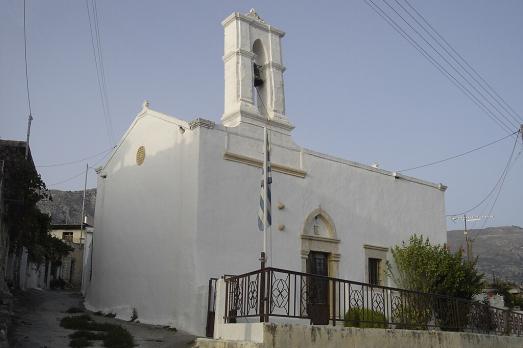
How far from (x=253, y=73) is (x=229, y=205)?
13.4 feet

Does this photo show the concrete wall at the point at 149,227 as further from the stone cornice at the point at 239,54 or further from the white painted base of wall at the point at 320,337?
the white painted base of wall at the point at 320,337

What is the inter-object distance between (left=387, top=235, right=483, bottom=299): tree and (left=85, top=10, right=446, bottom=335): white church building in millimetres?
702

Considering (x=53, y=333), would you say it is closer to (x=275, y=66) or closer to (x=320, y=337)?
(x=320, y=337)

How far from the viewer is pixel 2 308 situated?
10367 millimetres

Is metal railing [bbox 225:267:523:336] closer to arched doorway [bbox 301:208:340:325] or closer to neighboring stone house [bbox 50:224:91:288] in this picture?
arched doorway [bbox 301:208:340:325]

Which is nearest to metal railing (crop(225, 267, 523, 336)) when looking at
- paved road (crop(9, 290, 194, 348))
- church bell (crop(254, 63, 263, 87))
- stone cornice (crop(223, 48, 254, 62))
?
paved road (crop(9, 290, 194, 348))

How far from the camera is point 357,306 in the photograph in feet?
32.3

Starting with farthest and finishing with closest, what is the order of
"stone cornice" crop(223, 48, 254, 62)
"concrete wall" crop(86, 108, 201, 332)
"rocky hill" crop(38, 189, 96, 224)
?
"rocky hill" crop(38, 189, 96, 224) < "stone cornice" crop(223, 48, 254, 62) < "concrete wall" crop(86, 108, 201, 332)

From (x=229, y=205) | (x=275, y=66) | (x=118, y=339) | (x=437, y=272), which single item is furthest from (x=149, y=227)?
(x=437, y=272)

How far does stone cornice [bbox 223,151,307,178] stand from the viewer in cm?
1330

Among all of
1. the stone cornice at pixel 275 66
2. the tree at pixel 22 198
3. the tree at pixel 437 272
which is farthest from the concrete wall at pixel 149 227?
the tree at pixel 437 272

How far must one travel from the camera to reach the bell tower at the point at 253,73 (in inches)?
566

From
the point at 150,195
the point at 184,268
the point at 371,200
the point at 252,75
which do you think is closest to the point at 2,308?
the point at 184,268

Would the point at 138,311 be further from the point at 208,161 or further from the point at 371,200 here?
the point at 371,200
